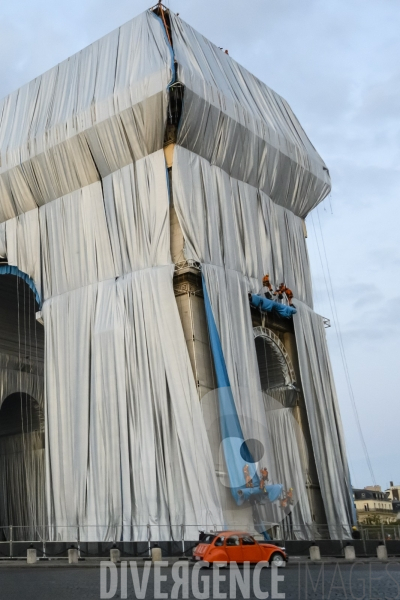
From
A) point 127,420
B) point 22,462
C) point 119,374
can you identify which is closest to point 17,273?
point 119,374

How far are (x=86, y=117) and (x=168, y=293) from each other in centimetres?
764

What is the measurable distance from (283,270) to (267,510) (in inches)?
403

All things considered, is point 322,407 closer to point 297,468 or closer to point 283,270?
point 297,468

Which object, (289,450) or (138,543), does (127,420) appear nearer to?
(138,543)

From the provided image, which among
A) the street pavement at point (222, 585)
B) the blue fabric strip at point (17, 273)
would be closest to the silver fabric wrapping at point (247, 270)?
the blue fabric strip at point (17, 273)

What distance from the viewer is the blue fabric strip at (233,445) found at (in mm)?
25188

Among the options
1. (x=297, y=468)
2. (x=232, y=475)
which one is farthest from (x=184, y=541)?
(x=297, y=468)

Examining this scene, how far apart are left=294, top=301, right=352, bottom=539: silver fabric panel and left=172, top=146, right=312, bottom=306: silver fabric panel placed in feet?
6.47

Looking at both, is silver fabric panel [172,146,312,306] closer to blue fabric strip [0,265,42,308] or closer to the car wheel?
blue fabric strip [0,265,42,308]

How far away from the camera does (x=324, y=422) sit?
31.1 metres

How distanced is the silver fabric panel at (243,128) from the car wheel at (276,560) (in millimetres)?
15341

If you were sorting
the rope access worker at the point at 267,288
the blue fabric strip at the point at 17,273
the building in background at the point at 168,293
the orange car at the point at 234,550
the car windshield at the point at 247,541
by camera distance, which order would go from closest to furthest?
the orange car at the point at 234,550 → the car windshield at the point at 247,541 → the building in background at the point at 168,293 → the rope access worker at the point at 267,288 → the blue fabric strip at the point at 17,273
